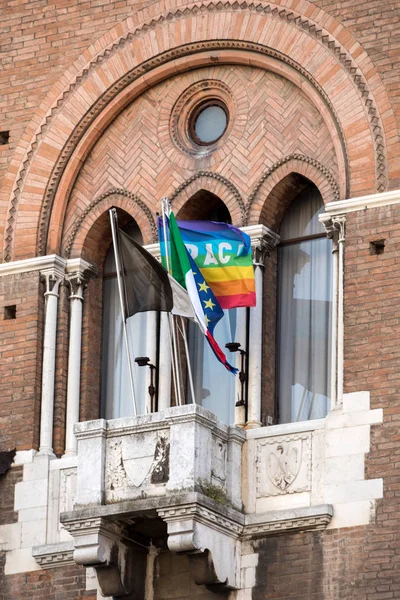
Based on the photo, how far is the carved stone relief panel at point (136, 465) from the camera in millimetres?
27500

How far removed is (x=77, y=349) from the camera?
2995cm

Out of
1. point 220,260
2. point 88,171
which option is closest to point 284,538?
point 220,260

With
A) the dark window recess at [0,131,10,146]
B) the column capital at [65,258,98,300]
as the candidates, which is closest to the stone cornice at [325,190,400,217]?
the column capital at [65,258,98,300]

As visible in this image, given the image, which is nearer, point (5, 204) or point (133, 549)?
point (133, 549)

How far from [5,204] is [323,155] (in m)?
4.11

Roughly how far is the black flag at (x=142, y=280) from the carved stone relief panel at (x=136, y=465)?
1752mm

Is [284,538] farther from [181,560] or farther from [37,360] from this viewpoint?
[37,360]

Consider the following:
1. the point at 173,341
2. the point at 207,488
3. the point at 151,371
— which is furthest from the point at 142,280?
the point at 207,488

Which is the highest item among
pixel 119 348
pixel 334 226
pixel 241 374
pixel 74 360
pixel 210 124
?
pixel 210 124

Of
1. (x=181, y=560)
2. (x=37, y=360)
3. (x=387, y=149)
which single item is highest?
(x=387, y=149)

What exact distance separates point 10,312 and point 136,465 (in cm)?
345

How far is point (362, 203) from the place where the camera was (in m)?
28.3

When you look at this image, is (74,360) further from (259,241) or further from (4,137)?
(4,137)

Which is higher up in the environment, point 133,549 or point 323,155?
point 323,155
